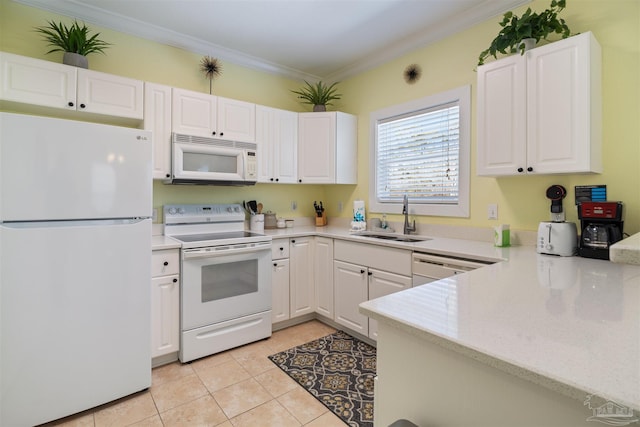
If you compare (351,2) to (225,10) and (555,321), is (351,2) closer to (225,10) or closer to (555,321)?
(225,10)

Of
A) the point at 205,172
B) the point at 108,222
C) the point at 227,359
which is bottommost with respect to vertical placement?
the point at 227,359

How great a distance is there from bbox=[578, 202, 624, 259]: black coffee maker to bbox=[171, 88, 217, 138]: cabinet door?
275 cm

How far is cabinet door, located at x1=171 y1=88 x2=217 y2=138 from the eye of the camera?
8.67 ft

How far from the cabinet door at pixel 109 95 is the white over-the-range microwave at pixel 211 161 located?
36cm

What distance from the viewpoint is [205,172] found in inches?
107

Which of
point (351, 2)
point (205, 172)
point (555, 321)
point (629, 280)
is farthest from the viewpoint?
point (205, 172)

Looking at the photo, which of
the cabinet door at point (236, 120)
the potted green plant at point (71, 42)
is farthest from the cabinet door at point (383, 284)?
the potted green plant at point (71, 42)

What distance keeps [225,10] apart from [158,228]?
74.0 inches

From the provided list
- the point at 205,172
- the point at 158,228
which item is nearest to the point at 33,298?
the point at 158,228

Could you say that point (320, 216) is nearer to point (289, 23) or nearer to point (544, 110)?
point (289, 23)

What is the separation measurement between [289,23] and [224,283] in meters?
2.23

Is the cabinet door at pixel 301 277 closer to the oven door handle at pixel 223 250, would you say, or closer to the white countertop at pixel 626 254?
the oven door handle at pixel 223 250

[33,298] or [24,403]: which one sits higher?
[33,298]

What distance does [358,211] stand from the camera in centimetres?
334
